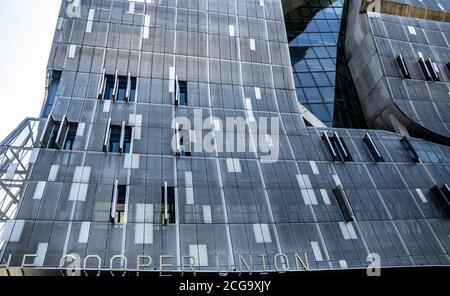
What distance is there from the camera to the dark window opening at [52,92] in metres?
27.1

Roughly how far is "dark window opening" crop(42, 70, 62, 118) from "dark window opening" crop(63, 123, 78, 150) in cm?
234

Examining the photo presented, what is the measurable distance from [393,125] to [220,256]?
21965mm

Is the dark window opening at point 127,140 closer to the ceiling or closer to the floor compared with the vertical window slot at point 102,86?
closer to the floor

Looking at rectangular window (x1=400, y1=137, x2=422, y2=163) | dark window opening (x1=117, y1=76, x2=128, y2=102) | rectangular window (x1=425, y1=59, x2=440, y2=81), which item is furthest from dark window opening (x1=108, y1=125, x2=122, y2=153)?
rectangular window (x1=425, y1=59, x2=440, y2=81)

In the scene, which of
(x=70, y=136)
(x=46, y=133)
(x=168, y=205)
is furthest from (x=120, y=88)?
(x=168, y=205)

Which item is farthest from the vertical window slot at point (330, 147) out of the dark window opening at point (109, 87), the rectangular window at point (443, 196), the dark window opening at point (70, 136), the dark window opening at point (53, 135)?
the dark window opening at point (53, 135)

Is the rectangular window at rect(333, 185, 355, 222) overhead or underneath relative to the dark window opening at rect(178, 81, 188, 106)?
underneath

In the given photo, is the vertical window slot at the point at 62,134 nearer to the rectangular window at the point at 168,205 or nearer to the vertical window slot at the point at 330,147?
the rectangular window at the point at 168,205

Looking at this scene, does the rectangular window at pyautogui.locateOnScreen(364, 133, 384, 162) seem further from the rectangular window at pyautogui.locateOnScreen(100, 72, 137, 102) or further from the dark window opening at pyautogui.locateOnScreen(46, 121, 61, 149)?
the dark window opening at pyautogui.locateOnScreen(46, 121, 61, 149)

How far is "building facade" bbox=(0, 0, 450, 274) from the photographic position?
21.2 meters

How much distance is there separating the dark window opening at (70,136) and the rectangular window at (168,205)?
7.26 metres

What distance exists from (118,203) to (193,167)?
5600 millimetres
